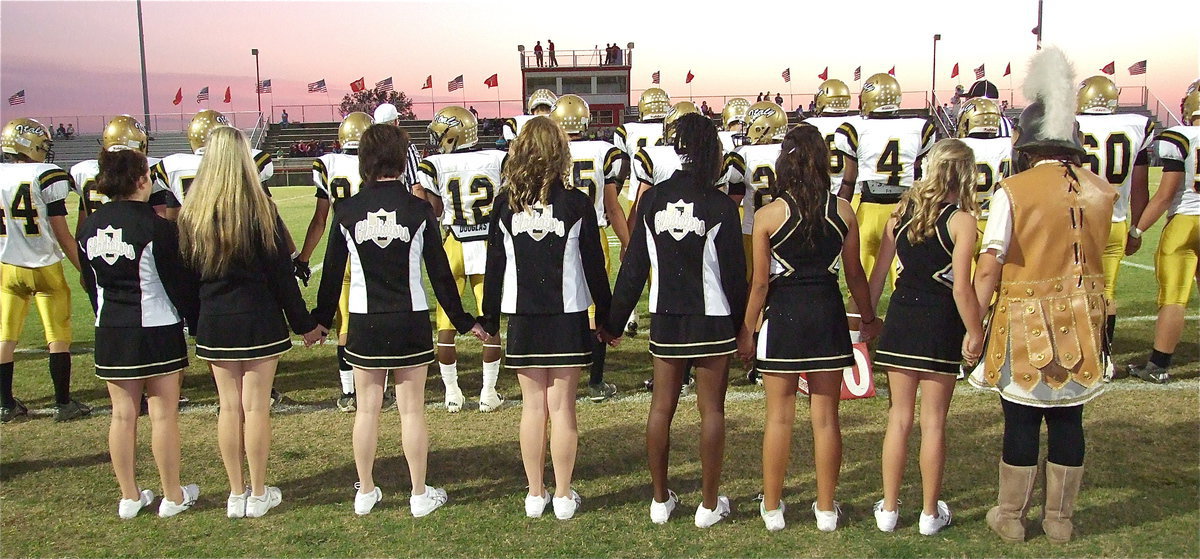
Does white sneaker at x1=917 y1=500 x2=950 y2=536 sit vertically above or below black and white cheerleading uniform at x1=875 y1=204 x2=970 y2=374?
below

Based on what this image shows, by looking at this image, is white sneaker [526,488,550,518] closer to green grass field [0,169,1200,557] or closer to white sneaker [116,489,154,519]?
green grass field [0,169,1200,557]

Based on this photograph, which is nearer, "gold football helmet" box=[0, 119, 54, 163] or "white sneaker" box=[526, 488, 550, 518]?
"white sneaker" box=[526, 488, 550, 518]

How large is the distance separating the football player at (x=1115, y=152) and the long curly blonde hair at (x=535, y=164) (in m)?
4.30

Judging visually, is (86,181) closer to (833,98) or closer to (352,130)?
(352,130)

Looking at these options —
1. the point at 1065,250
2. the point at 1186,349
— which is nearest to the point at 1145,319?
the point at 1186,349

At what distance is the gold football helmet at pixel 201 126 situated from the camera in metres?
6.46

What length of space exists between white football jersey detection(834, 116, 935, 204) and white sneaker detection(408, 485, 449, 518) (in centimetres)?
382

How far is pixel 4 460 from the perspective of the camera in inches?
205

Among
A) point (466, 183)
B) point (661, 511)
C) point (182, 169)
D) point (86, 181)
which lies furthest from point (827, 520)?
point (86, 181)

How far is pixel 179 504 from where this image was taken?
14.3 ft

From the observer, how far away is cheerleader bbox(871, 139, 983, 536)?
368 centimetres

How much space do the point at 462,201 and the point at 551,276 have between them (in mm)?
2069

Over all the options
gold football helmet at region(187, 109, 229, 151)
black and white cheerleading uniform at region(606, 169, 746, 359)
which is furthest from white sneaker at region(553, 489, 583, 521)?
gold football helmet at region(187, 109, 229, 151)

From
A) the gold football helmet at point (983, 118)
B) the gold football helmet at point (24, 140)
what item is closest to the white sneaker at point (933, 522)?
the gold football helmet at point (983, 118)
